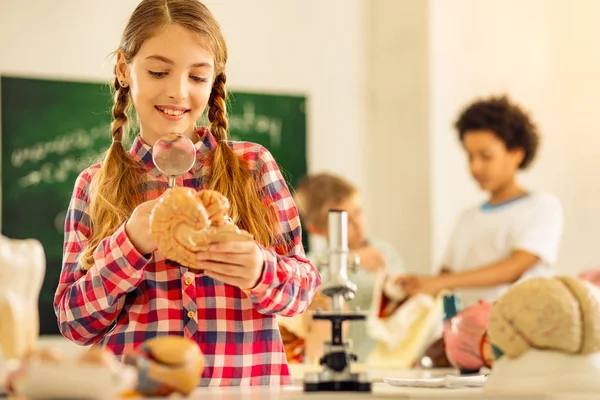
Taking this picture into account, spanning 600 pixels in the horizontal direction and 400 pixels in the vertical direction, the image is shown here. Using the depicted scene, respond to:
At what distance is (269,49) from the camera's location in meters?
4.23

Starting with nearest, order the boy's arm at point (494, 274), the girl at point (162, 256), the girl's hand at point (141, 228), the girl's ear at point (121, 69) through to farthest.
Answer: the girl's hand at point (141, 228)
the girl at point (162, 256)
the girl's ear at point (121, 69)
the boy's arm at point (494, 274)

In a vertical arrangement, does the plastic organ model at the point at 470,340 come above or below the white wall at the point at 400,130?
below

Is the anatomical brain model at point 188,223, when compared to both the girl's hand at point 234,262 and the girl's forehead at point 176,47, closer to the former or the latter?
the girl's hand at point 234,262

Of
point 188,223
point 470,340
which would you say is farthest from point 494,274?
point 188,223

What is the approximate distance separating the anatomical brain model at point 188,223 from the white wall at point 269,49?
2998 millimetres

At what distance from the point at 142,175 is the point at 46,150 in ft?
8.74

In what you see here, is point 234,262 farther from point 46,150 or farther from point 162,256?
point 46,150

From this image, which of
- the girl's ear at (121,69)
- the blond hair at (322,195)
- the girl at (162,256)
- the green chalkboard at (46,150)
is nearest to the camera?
the girl at (162,256)

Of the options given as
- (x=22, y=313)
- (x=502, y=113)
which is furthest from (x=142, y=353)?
(x=502, y=113)

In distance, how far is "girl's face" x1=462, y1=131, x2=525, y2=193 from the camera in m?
3.24

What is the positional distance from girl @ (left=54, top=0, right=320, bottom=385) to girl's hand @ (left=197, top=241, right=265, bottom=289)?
64mm

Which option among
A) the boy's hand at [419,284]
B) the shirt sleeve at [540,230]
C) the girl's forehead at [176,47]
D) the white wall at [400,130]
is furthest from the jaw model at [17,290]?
the white wall at [400,130]

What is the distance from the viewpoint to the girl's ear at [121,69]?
1.31 metres

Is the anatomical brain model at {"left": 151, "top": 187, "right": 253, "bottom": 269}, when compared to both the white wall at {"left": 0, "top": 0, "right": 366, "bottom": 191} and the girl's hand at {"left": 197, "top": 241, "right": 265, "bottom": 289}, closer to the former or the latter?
the girl's hand at {"left": 197, "top": 241, "right": 265, "bottom": 289}
